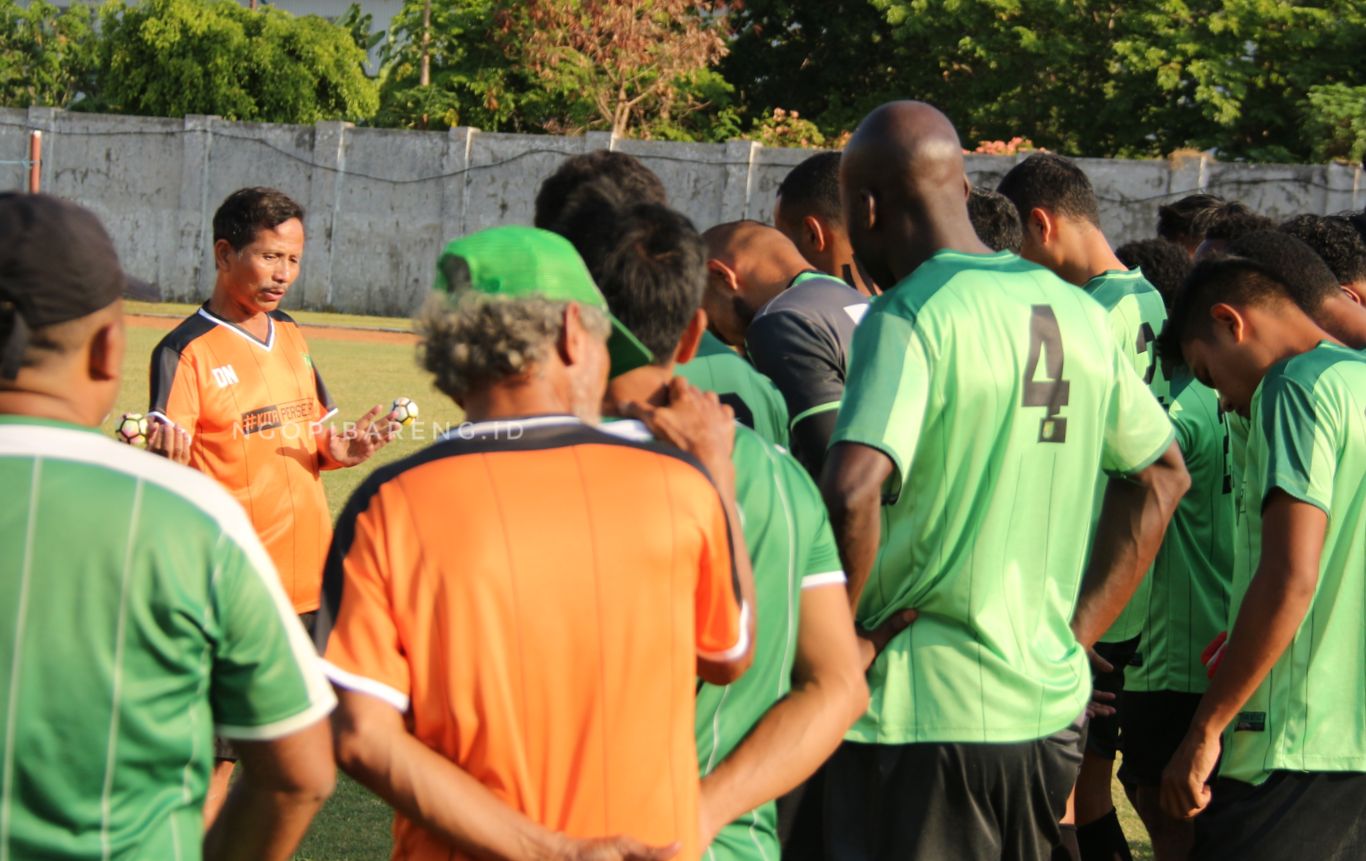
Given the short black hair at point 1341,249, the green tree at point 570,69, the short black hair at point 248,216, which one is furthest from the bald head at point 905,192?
the green tree at point 570,69

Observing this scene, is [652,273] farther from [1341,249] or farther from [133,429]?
[1341,249]

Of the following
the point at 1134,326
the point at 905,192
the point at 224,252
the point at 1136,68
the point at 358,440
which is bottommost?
the point at 358,440

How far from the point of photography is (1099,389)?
3.46 metres

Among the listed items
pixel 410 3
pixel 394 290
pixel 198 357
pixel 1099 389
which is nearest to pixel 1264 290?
pixel 1099 389

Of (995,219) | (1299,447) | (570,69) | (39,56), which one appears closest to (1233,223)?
(995,219)

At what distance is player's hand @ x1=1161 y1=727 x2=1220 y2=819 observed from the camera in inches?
147

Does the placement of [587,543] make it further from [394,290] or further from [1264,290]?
[394,290]

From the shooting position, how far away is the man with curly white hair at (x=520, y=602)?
7.23ft

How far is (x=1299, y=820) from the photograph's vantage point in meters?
3.77

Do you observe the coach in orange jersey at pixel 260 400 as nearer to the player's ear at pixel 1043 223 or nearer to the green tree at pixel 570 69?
the player's ear at pixel 1043 223

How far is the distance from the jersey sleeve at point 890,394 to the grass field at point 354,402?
0.88 meters

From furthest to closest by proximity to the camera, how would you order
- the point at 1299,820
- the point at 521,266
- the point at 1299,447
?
the point at 1299,820, the point at 1299,447, the point at 521,266

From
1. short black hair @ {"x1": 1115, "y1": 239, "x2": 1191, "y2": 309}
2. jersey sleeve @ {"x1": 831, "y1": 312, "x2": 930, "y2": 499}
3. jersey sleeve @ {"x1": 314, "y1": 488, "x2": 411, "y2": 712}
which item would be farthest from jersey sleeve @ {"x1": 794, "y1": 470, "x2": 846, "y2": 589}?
short black hair @ {"x1": 1115, "y1": 239, "x2": 1191, "y2": 309}

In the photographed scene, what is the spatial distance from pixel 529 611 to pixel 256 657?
38 cm
